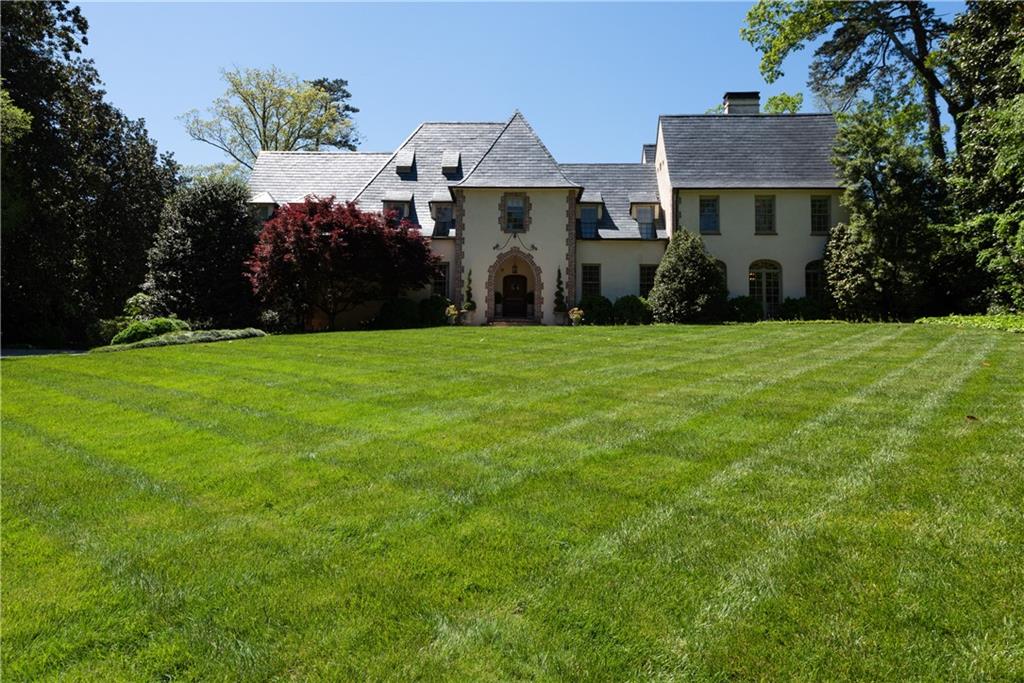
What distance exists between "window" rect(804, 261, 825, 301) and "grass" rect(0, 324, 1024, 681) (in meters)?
18.2

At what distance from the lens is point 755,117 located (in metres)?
26.9

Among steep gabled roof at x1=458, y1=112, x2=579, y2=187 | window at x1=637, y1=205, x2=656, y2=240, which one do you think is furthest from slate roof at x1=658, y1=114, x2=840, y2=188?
steep gabled roof at x1=458, y1=112, x2=579, y2=187

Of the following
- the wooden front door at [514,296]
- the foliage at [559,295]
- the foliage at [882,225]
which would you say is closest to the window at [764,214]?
the foliage at [882,225]

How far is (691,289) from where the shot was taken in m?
22.1

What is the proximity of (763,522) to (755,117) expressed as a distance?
27132 mm

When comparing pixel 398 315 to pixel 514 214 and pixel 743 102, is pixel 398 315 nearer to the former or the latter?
pixel 514 214

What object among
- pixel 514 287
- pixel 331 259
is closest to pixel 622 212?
pixel 514 287

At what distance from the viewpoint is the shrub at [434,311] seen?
23.9 m

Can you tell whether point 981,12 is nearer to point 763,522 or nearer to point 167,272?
point 763,522

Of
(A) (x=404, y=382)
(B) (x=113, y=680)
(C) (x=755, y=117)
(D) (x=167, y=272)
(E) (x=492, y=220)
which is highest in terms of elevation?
(C) (x=755, y=117)

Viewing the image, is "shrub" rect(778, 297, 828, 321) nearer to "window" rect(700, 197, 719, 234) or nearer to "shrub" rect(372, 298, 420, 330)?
"window" rect(700, 197, 719, 234)

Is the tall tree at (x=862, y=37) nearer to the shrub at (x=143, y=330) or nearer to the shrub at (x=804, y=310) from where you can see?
the shrub at (x=804, y=310)

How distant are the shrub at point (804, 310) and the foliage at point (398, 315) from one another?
1449cm

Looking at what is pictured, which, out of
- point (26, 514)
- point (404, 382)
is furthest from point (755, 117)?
point (26, 514)
